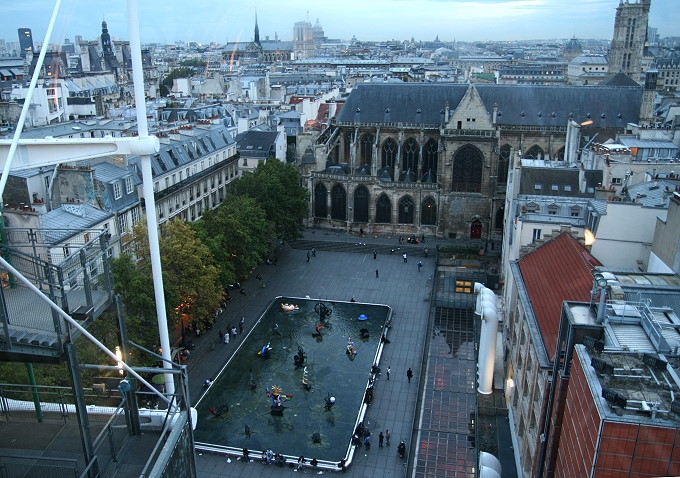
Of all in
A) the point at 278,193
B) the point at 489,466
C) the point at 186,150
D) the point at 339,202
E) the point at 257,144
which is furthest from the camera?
the point at 257,144

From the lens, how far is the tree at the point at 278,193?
58.2 metres

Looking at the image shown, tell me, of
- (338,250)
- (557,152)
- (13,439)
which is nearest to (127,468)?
(13,439)

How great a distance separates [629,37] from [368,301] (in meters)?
101

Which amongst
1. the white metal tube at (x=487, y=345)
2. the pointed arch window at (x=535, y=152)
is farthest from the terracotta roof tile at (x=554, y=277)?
the pointed arch window at (x=535, y=152)

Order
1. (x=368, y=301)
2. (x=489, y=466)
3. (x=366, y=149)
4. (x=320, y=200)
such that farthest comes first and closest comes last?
(x=366, y=149) → (x=320, y=200) → (x=368, y=301) → (x=489, y=466)

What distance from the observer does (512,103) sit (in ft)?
233

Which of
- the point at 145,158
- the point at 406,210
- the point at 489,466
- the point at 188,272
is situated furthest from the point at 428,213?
the point at 145,158

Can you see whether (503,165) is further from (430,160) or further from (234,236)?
(234,236)

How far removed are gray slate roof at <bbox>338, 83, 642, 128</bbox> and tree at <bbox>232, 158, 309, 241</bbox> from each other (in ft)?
50.2

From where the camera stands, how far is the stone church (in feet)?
218

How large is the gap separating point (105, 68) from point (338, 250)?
68427 mm

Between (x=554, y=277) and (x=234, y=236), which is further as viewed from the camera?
(x=234, y=236)

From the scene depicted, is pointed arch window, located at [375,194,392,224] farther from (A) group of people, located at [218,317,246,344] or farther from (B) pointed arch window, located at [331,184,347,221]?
(A) group of people, located at [218,317,246,344]

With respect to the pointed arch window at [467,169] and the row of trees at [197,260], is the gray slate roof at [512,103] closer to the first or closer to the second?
the pointed arch window at [467,169]
